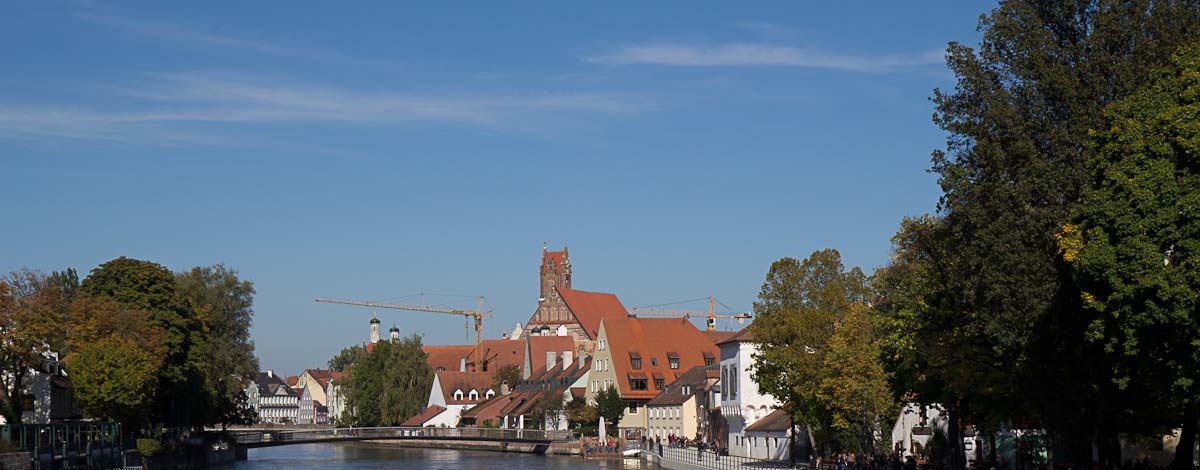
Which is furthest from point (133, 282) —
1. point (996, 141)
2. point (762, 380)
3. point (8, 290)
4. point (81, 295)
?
point (996, 141)

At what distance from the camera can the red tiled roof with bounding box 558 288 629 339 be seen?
173625mm

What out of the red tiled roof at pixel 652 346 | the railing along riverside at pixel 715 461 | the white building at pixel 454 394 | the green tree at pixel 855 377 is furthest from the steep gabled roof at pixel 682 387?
the white building at pixel 454 394

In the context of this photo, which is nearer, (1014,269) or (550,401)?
(1014,269)

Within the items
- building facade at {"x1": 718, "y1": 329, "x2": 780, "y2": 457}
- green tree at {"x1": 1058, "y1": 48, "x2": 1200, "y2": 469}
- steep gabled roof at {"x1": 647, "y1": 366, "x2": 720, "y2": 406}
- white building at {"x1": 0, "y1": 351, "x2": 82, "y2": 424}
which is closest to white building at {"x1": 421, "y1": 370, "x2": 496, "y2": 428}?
steep gabled roof at {"x1": 647, "y1": 366, "x2": 720, "y2": 406}

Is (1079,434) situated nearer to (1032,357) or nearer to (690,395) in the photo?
(1032,357)

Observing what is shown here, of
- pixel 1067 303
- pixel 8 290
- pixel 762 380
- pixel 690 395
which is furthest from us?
pixel 690 395

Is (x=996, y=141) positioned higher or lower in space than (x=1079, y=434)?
higher

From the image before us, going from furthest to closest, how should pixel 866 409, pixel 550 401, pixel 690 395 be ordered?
pixel 550 401 → pixel 690 395 → pixel 866 409

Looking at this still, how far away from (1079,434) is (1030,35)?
9.82 meters

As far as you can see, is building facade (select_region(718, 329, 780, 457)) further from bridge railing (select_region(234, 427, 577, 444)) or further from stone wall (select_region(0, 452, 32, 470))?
stone wall (select_region(0, 452, 32, 470))

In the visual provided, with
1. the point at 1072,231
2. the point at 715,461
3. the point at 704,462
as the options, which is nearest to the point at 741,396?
the point at 704,462

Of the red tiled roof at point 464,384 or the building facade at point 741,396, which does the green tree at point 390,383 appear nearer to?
the red tiled roof at point 464,384

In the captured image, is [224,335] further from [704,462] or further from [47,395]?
[704,462]

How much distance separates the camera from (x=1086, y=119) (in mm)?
32031
